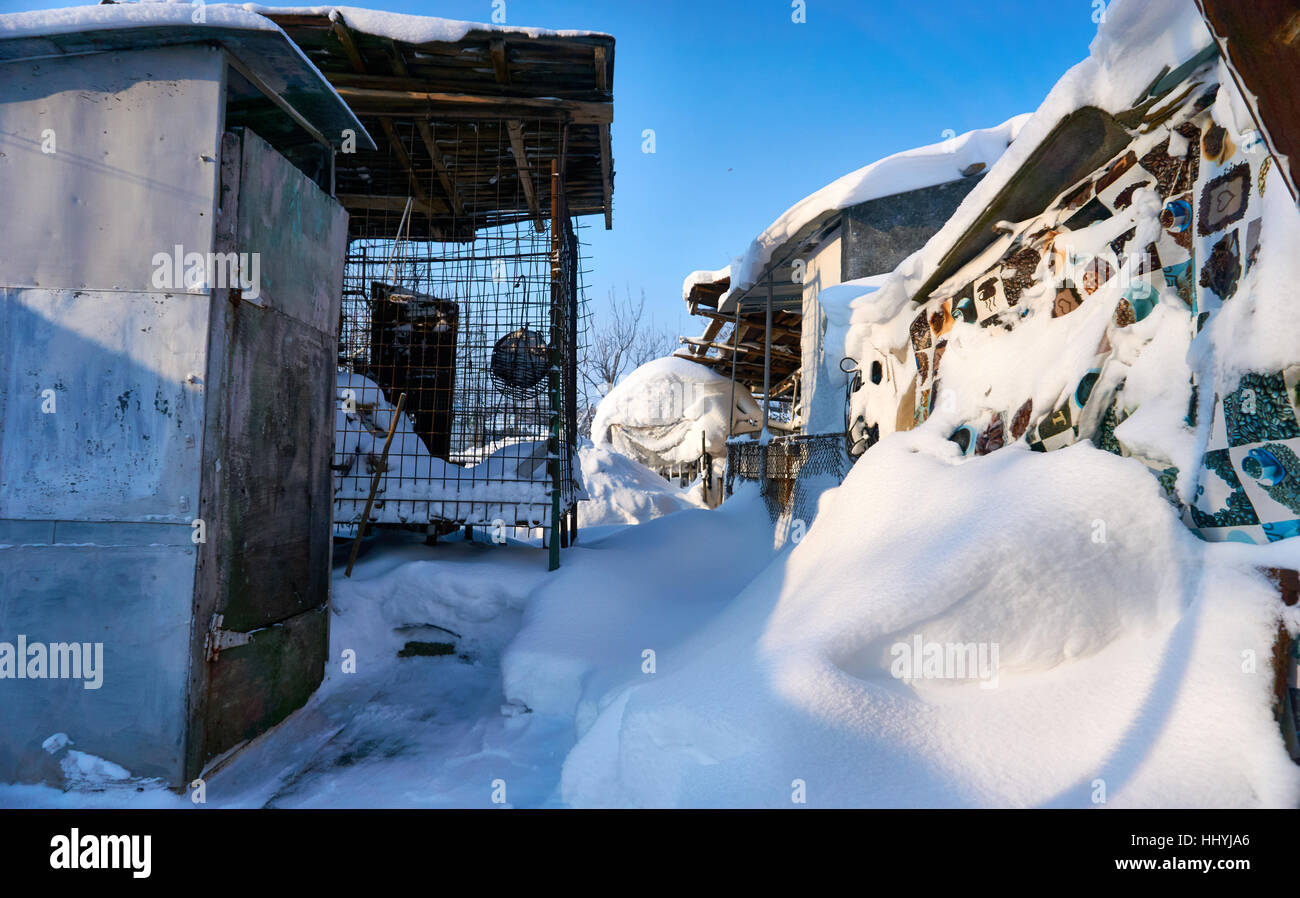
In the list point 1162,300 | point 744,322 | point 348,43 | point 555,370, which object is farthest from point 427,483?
point 744,322

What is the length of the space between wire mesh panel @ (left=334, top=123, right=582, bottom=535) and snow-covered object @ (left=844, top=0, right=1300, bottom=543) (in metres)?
3.31

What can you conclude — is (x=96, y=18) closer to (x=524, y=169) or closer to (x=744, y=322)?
(x=524, y=169)

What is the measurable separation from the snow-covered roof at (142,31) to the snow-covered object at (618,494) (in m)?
8.35

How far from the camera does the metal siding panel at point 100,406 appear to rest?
3361 mm

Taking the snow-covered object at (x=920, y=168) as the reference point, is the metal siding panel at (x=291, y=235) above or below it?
below

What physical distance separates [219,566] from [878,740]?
3.16 m

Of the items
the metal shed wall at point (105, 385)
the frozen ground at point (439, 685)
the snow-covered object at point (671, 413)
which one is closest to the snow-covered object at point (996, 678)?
the frozen ground at point (439, 685)

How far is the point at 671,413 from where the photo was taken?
792 inches

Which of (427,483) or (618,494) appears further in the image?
(618,494)

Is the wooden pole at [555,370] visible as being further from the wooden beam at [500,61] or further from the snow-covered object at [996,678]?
the snow-covered object at [996,678]

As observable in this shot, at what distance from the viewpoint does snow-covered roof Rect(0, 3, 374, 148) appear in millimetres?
3309

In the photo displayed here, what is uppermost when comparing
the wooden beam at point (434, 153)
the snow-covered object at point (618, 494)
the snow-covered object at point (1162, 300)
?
the wooden beam at point (434, 153)

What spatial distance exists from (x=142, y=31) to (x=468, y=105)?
8.56 feet
